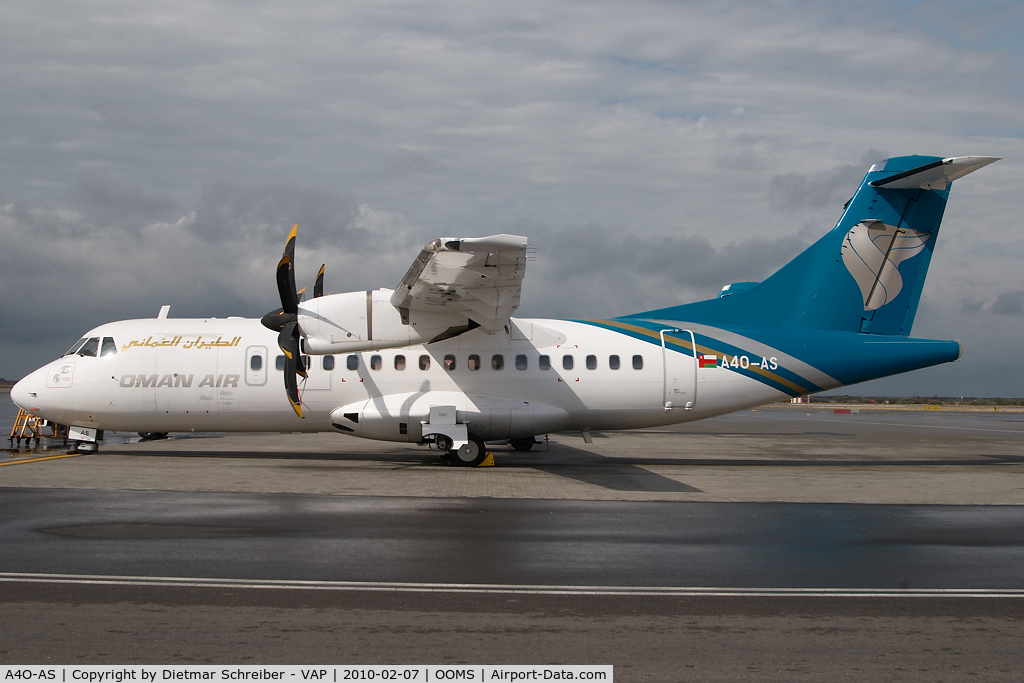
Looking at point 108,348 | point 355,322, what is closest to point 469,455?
point 355,322

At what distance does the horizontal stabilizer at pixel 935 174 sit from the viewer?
1730 centimetres

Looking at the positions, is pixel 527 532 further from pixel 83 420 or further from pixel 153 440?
pixel 153 440

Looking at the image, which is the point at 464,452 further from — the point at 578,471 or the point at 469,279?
the point at 469,279

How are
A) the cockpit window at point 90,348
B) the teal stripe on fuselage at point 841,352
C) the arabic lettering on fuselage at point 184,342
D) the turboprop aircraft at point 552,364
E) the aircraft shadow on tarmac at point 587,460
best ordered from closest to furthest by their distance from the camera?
the aircraft shadow on tarmac at point 587,460 → the turboprop aircraft at point 552,364 → the teal stripe on fuselage at point 841,352 → the arabic lettering on fuselage at point 184,342 → the cockpit window at point 90,348

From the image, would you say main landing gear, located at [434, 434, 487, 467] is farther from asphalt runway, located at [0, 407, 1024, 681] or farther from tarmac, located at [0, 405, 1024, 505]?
asphalt runway, located at [0, 407, 1024, 681]

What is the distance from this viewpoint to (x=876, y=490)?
1474 cm

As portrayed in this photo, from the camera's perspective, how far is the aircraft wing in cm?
1364

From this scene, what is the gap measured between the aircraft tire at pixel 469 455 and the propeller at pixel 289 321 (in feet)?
13.3

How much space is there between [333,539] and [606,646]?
15.6 ft

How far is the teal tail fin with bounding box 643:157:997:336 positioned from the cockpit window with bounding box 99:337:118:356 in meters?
15.8

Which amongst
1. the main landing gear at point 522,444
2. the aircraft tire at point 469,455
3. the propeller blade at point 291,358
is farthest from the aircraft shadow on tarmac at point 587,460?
the propeller blade at point 291,358

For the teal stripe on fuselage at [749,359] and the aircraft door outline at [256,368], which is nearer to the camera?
the aircraft door outline at [256,368]

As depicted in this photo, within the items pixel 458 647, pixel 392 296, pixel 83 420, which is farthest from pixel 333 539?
pixel 83 420

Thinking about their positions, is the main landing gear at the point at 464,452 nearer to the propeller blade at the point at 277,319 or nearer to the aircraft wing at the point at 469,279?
the aircraft wing at the point at 469,279
